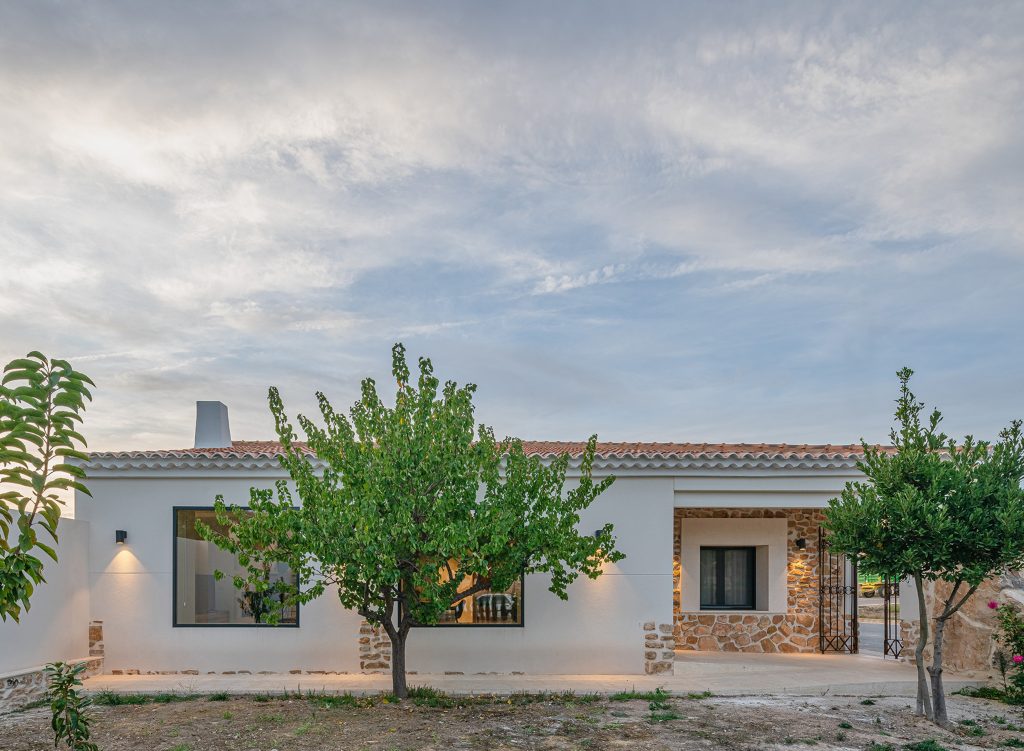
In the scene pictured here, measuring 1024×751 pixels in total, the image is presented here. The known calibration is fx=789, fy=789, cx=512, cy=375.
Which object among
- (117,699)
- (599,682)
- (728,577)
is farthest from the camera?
(728,577)

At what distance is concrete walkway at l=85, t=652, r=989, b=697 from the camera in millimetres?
10531

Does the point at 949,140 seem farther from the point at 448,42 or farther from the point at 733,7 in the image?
the point at 448,42

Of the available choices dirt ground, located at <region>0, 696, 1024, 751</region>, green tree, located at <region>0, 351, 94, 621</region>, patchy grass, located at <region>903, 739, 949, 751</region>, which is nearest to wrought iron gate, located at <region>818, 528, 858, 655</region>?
dirt ground, located at <region>0, 696, 1024, 751</region>

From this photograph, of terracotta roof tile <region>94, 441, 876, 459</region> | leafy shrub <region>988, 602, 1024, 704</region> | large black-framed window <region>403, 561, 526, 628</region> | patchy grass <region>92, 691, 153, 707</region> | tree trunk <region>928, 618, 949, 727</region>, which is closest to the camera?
tree trunk <region>928, 618, 949, 727</region>

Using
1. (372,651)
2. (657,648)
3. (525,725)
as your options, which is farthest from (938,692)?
(372,651)

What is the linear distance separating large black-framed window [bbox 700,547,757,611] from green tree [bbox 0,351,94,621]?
12290 millimetres

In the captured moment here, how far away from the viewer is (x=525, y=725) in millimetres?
8570

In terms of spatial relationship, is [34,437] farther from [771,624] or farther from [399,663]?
[771,624]

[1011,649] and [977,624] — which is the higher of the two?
[977,624]

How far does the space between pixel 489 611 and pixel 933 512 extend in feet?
20.7

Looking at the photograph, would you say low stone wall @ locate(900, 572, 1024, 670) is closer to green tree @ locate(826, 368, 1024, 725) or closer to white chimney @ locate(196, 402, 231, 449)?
green tree @ locate(826, 368, 1024, 725)

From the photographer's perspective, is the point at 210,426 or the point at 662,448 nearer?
the point at 662,448

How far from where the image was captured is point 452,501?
29.3 feet

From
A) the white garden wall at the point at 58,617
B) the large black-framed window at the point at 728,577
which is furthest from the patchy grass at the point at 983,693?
the white garden wall at the point at 58,617
